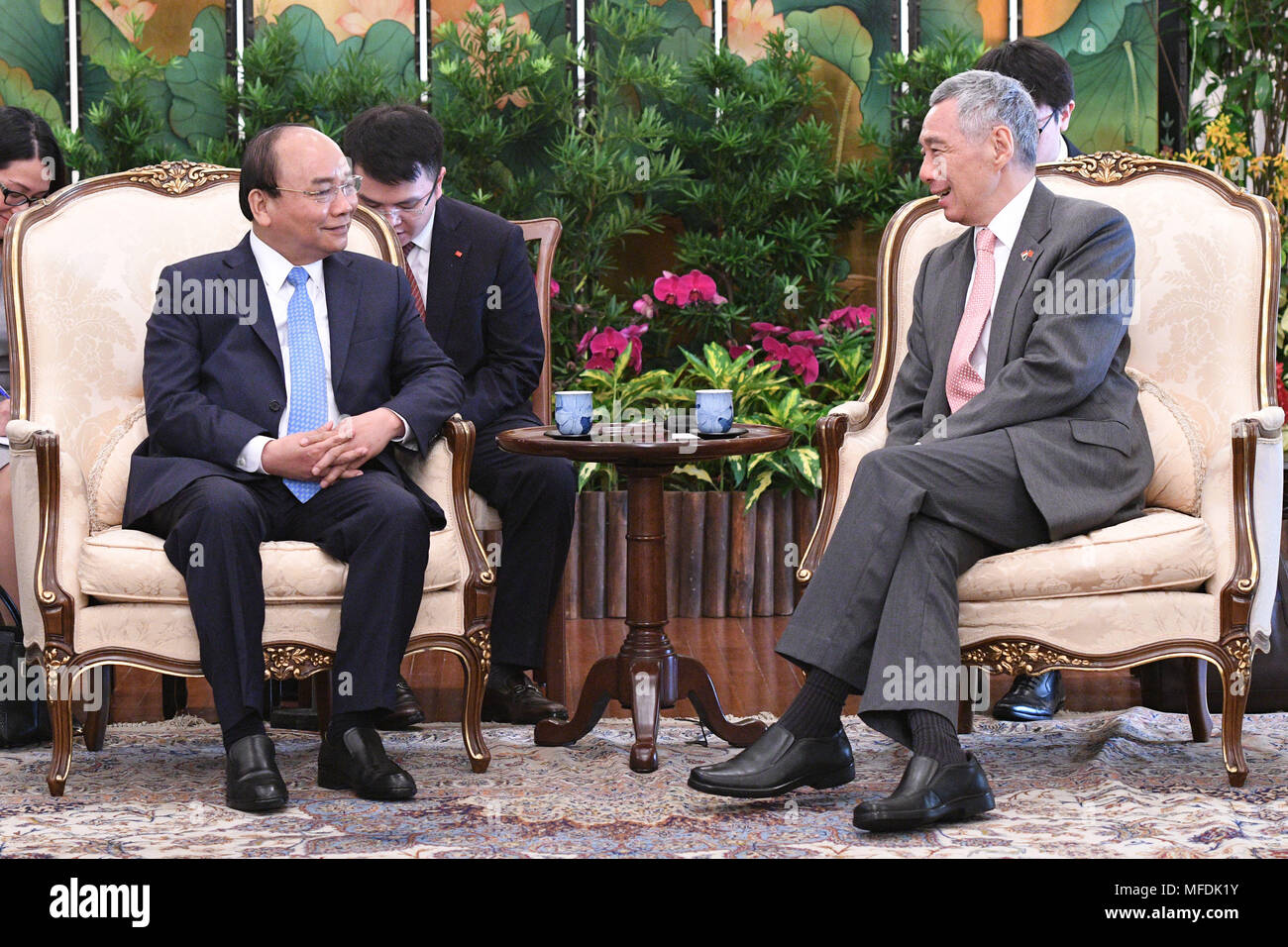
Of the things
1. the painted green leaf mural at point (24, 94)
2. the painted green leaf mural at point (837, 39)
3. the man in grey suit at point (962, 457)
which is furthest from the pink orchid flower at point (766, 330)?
the painted green leaf mural at point (24, 94)

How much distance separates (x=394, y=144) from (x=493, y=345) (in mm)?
550

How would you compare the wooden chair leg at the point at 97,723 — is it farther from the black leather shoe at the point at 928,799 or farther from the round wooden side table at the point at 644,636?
the black leather shoe at the point at 928,799

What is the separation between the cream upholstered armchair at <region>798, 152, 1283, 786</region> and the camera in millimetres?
2924

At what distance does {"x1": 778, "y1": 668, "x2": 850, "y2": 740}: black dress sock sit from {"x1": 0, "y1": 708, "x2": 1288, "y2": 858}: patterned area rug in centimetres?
15

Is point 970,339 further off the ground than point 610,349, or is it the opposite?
point 610,349

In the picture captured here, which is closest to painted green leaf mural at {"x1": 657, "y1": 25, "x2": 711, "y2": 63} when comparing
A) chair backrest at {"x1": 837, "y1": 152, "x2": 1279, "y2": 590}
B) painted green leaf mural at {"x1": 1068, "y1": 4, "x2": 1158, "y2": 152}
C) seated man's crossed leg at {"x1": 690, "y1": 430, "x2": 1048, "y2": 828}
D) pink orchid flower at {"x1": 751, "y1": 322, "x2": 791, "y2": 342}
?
pink orchid flower at {"x1": 751, "y1": 322, "x2": 791, "y2": 342}

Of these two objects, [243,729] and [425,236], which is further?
[425,236]

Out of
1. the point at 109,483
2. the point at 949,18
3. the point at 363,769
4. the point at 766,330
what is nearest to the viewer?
the point at 363,769

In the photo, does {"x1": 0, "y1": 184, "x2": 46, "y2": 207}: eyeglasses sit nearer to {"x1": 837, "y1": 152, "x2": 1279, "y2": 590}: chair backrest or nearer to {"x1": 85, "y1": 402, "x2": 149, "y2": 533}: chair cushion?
{"x1": 85, "y1": 402, "x2": 149, "y2": 533}: chair cushion

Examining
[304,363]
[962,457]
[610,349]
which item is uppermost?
[610,349]

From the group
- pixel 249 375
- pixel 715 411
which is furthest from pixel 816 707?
pixel 249 375

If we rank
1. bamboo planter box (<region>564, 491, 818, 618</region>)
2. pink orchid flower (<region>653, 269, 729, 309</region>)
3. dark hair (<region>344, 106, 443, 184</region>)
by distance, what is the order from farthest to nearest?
pink orchid flower (<region>653, 269, 729, 309</region>) → bamboo planter box (<region>564, 491, 818, 618</region>) → dark hair (<region>344, 106, 443, 184</region>)

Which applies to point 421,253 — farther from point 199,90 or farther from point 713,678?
point 199,90

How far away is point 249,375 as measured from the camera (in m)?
3.25
